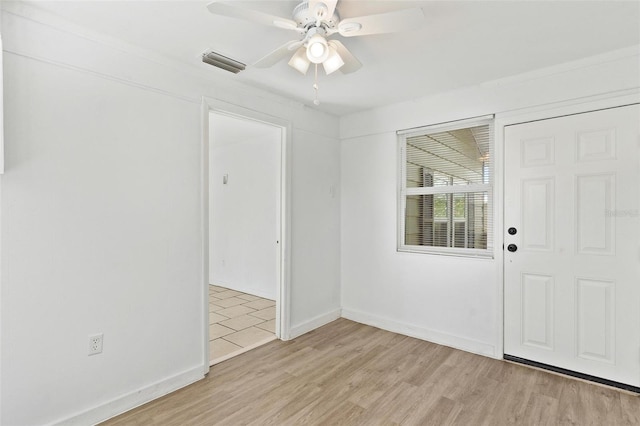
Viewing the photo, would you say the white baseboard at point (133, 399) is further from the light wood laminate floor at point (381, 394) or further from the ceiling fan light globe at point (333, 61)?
the ceiling fan light globe at point (333, 61)

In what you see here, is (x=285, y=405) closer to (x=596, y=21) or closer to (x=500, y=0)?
(x=500, y=0)

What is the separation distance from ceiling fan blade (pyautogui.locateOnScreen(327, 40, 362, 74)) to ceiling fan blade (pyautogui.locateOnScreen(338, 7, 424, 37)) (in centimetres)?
18

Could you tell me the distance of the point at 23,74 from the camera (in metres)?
1.84

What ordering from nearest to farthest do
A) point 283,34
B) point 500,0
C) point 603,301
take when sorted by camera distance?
point 500,0 < point 283,34 < point 603,301

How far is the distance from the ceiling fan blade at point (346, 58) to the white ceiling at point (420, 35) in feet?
0.61

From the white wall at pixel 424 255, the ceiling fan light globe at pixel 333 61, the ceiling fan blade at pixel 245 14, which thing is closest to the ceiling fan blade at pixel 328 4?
the ceiling fan blade at pixel 245 14

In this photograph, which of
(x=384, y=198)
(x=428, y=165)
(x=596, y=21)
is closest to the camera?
(x=596, y=21)

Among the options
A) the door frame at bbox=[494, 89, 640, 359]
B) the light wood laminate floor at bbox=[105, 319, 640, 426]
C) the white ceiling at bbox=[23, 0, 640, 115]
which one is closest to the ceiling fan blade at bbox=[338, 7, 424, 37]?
the white ceiling at bbox=[23, 0, 640, 115]

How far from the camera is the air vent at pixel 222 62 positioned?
2338 millimetres

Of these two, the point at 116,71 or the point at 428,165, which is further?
the point at 428,165

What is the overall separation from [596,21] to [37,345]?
3740mm

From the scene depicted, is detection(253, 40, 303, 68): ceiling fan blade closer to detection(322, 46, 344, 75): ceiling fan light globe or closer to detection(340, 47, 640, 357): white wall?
detection(322, 46, 344, 75): ceiling fan light globe

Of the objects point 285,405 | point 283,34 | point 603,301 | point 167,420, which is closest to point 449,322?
point 603,301

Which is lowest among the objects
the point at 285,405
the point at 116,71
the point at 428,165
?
the point at 285,405
